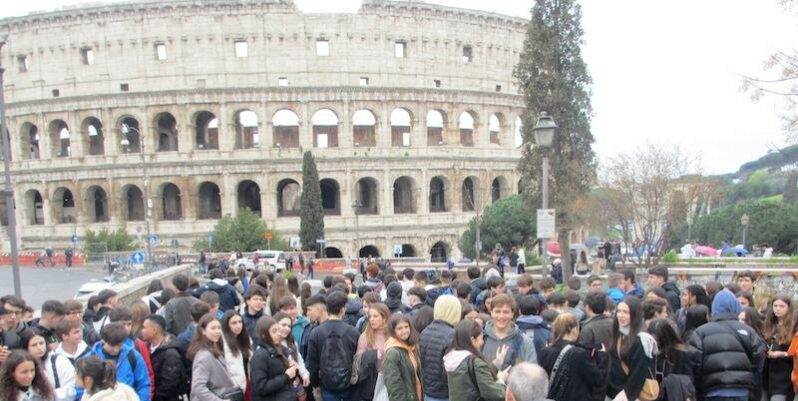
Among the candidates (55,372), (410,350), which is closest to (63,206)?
(55,372)

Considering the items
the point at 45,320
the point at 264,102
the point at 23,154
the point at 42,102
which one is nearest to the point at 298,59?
the point at 264,102

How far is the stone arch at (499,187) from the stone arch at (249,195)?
17.6 m

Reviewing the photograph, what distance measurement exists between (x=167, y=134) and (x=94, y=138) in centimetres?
523

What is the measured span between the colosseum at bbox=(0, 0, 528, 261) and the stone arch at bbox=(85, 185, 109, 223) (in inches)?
5.8

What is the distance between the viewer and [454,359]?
196 inches

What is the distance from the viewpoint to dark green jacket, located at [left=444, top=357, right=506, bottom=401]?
15.8 ft

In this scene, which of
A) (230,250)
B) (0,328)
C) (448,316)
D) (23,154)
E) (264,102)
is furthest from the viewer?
(23,154)

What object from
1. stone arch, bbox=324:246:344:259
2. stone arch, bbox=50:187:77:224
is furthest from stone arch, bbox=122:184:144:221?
stone arch, bbox=324:246:344:259

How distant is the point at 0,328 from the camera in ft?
20.5

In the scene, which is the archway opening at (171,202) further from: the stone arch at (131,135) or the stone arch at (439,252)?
the stone arch at (439,252)

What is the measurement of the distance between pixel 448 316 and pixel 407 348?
50cm

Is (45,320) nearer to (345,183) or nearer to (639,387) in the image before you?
(639,387)

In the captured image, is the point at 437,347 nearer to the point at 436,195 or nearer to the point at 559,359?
the point at 559,359

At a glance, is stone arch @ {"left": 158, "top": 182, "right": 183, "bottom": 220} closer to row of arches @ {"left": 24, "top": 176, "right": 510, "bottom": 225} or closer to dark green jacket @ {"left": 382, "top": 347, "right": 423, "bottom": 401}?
row of arches @ {"left": 24, "top": 176, "right": 510, "bottom": 225}
